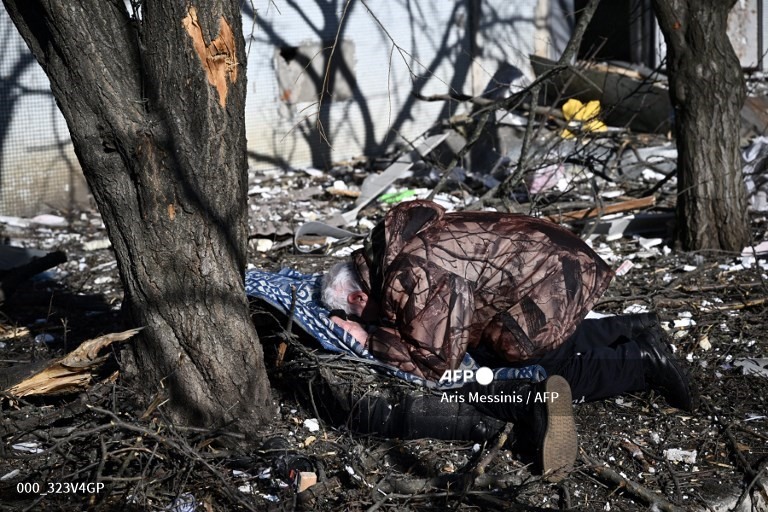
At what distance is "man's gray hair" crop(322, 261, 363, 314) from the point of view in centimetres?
399

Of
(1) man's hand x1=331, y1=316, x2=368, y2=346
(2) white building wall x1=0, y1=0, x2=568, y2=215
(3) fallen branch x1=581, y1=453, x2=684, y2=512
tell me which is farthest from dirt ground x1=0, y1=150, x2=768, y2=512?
(2) white building wall x1=0, y1=0, x2=568, y2=215

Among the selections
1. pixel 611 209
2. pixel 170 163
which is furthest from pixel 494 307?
pixel 611 209

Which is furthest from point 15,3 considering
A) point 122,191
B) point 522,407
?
point 522,407

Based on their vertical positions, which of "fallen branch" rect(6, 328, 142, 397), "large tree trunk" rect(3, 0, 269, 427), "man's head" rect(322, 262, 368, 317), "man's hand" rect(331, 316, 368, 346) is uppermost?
"large tree trunk" rect(3, 0, 269, 427)

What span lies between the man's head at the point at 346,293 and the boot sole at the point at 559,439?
3.40 ft

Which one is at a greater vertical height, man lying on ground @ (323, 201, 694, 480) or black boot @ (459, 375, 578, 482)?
man lying on ground @ (323, 201, 694, 480)

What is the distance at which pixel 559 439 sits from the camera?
11.3ft

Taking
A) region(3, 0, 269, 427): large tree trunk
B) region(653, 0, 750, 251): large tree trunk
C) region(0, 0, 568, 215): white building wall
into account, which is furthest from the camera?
region(0, 0, 568, 215): white building wall

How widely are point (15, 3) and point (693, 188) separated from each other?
14.4 ft

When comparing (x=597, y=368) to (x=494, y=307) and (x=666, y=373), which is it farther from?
(x=494, y=307)

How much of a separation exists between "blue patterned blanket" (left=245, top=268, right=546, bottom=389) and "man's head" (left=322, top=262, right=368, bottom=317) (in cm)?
7

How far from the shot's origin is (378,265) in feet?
12.7

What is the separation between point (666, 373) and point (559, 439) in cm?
79

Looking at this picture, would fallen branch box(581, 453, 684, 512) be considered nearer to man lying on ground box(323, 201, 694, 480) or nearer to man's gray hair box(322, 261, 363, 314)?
man lying on ground box(323, 201, 694, 480)
